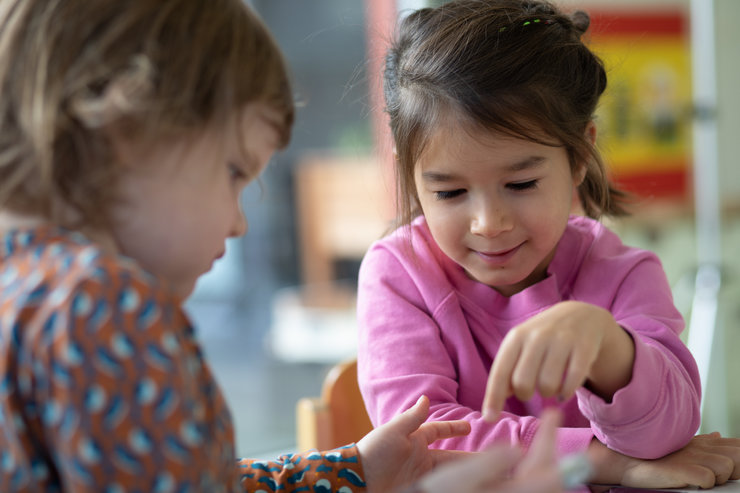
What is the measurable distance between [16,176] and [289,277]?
3.88 m

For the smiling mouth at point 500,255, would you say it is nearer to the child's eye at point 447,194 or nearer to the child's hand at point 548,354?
the child's eye at point 447,194

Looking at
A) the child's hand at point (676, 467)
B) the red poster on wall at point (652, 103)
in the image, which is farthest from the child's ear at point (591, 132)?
the red poster on wall at point (652, 103)

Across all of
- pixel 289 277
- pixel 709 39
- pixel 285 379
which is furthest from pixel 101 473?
pixel 289 277

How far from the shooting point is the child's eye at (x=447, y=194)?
0.85 m

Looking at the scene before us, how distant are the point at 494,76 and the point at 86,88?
447 millimetres

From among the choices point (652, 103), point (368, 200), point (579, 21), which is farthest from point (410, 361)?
point (368, 200)

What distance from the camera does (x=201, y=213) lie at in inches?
22.3

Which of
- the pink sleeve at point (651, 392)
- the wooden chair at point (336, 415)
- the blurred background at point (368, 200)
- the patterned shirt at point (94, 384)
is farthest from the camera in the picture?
the blurred background at point (368, 200)

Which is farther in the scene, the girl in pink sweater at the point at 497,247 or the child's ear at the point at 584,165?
the child's ear at the point at 584,165

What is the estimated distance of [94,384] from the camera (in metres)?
0.44

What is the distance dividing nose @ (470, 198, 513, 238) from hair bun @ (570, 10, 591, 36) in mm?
253

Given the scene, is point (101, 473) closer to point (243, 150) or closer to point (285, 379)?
point (243, 150)

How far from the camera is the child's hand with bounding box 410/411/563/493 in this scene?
46cm

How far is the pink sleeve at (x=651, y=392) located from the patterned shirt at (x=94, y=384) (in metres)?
0.37
